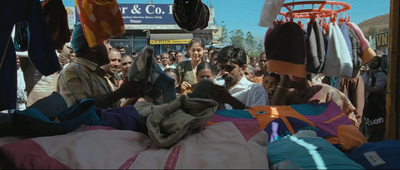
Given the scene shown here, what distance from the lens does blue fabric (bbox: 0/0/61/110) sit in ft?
5.94

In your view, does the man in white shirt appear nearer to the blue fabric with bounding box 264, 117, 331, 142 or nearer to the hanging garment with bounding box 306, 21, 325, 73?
the hanging garment with bounding box 306, 21, 325, 73

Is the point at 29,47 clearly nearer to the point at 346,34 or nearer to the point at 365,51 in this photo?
the point at 346,34

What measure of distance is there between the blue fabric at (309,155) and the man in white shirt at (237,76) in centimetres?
170

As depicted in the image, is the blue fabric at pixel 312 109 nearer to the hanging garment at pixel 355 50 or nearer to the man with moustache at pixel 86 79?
the hanging garment at pixel 355 50

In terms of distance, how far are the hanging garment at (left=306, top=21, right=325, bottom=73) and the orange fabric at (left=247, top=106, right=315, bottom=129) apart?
512 millimetres

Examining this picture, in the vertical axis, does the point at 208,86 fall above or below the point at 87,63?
below

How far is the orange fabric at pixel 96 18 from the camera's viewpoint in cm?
211

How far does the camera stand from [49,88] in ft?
16.1

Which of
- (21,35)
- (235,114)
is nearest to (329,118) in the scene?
(235,114)

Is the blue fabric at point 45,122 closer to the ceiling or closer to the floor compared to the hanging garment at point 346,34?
closer to the floor

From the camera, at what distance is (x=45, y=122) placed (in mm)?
1046

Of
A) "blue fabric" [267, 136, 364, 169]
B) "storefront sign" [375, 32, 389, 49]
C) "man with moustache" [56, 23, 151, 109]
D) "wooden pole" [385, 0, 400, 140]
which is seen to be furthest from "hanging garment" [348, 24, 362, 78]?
"storefront sign" [375, 32, 389, 49]

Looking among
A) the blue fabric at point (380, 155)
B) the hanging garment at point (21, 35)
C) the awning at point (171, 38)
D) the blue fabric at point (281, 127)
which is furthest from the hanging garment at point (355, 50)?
the awning at point (171, 38)

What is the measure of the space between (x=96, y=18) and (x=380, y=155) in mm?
1777
